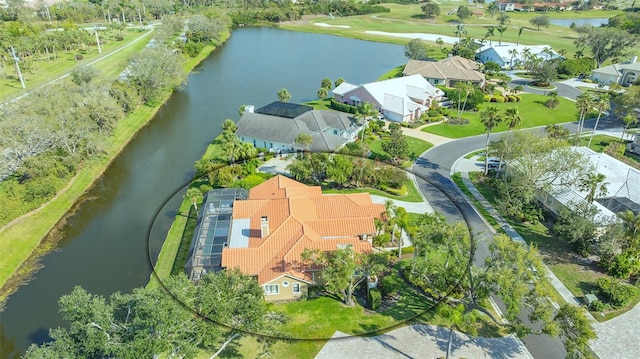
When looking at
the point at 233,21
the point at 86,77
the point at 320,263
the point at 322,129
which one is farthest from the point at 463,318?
the point at 233,21

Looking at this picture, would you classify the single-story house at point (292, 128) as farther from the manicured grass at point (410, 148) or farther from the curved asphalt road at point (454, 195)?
the curved asphalt road at point (454, 195)

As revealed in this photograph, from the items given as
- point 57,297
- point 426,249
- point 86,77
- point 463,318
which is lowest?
point 57,297

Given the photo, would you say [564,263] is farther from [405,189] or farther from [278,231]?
[278,231]

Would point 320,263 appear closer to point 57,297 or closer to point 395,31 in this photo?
point 57,297

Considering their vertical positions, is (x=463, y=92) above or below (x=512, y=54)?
below

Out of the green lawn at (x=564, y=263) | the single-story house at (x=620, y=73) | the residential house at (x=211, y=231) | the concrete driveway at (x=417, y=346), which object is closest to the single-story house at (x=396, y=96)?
the green lawn at (x=564, y=263)

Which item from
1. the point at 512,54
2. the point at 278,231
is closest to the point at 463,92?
the point at 512,54
